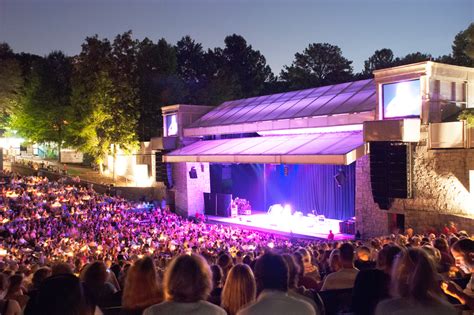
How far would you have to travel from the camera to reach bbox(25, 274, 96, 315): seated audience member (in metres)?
2.78

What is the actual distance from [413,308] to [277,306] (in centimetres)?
79

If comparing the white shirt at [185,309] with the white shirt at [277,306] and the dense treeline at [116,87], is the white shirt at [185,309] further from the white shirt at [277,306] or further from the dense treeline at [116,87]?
the dense treeline at [116,87]

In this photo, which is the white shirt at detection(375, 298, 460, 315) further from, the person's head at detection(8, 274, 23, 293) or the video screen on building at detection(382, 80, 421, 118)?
the video screen on building at detection(382, 80, 421, 118)

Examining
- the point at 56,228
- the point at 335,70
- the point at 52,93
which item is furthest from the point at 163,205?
the point at 335,70

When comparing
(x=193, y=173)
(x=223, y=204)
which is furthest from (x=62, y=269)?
(x=193, y=173)

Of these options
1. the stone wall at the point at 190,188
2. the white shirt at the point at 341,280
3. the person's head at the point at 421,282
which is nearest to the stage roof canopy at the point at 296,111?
the stone wall at the point at 190,188

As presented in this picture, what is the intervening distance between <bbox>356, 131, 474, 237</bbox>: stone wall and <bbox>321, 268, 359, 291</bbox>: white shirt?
1210cm

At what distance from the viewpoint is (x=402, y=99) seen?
17.7 m

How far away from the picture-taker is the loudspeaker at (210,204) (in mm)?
28391

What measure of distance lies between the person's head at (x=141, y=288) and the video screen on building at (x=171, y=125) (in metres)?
27.2

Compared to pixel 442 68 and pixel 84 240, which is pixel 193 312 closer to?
pixel 84 240

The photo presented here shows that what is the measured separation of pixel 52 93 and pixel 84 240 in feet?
122

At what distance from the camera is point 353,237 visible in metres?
19.8

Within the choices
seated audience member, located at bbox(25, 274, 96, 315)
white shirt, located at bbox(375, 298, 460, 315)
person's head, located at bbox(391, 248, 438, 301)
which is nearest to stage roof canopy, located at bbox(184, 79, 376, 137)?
person's head, located at bbox(391, 248, 438, 301)
